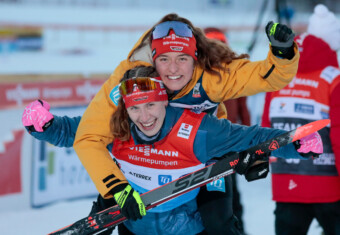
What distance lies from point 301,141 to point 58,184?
334 cm

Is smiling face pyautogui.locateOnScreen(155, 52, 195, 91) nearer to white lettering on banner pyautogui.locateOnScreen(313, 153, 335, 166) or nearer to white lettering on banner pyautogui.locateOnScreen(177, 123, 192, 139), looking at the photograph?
white lettering on banner pyautogui.locateOnScreen(177, 123, 192, 139)

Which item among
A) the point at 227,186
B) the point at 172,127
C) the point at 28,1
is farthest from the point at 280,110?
the point at 28,1

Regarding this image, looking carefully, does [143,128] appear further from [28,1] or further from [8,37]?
[28,1]

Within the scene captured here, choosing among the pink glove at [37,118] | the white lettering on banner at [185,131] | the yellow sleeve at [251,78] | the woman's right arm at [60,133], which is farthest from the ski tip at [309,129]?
the pink glove at [37,118]

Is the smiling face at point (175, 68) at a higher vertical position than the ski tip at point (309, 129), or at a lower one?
higher

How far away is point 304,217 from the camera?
3.43 meters

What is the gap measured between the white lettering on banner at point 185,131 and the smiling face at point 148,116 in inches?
4.4

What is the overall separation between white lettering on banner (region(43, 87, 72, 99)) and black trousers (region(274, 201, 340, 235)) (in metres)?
2.90

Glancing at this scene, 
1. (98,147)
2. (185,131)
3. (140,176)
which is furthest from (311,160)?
(98,147)

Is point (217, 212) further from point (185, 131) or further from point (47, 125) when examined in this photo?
point (47, 125)

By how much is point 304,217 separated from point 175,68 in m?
1.36

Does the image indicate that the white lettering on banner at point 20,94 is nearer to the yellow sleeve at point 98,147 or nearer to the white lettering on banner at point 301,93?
the yellow sleeve at point 98,147

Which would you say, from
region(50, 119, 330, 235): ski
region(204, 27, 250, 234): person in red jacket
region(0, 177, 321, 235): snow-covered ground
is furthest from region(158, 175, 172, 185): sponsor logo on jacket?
Answer: region(0, 177, 321, 235): snow-covered ground

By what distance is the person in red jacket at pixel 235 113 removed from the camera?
4004mm
